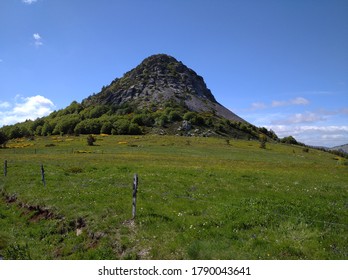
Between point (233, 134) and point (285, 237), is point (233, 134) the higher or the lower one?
the higher one

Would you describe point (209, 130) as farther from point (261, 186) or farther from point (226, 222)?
point (226, 222)

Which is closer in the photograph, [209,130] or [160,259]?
[160,259]

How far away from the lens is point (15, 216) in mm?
21938

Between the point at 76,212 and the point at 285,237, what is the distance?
498 inches

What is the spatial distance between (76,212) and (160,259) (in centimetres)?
871

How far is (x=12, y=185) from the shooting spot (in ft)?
98.1

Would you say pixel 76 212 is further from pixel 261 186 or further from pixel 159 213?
pixel 261 186

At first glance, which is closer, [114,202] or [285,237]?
[285,237]
